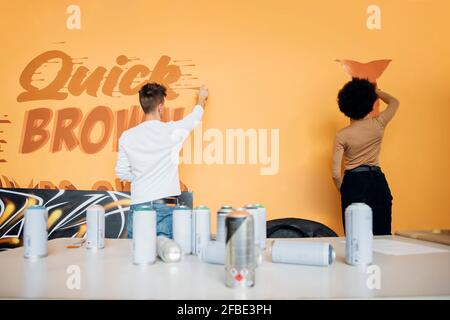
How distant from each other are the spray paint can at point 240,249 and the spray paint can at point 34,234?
0.66 metres

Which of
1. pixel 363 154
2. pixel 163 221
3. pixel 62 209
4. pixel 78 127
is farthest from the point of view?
pixel 78 127

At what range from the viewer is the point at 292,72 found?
8.66ft

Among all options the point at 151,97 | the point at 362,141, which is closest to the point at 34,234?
the point at 151,97

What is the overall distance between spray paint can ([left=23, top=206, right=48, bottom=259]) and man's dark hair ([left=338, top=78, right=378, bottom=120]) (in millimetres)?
1702

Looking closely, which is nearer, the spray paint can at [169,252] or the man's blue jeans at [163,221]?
the spray paint can at [169,252]

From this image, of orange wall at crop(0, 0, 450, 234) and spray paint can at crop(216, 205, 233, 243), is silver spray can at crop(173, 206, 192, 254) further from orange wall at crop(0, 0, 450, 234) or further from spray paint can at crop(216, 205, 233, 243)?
orange wall at crop(0, 0, 450, 234)

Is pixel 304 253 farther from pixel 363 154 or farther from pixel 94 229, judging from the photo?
pixel 363 154

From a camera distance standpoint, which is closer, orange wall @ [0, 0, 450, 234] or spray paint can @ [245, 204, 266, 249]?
spray paint can @ [245, 204, 266, 249]

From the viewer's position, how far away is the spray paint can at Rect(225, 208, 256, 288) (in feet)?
2.69

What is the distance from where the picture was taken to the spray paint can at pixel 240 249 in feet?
2.69

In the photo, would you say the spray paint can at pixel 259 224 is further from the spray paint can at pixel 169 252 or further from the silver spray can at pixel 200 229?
the spray paint can at pixel 169 252

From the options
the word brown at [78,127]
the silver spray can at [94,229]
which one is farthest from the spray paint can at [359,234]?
the word brown at [78,127]

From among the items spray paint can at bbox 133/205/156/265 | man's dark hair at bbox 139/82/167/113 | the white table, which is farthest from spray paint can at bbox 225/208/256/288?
man's dark hair at bbox 139/82/167/113

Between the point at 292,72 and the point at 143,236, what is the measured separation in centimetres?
190
